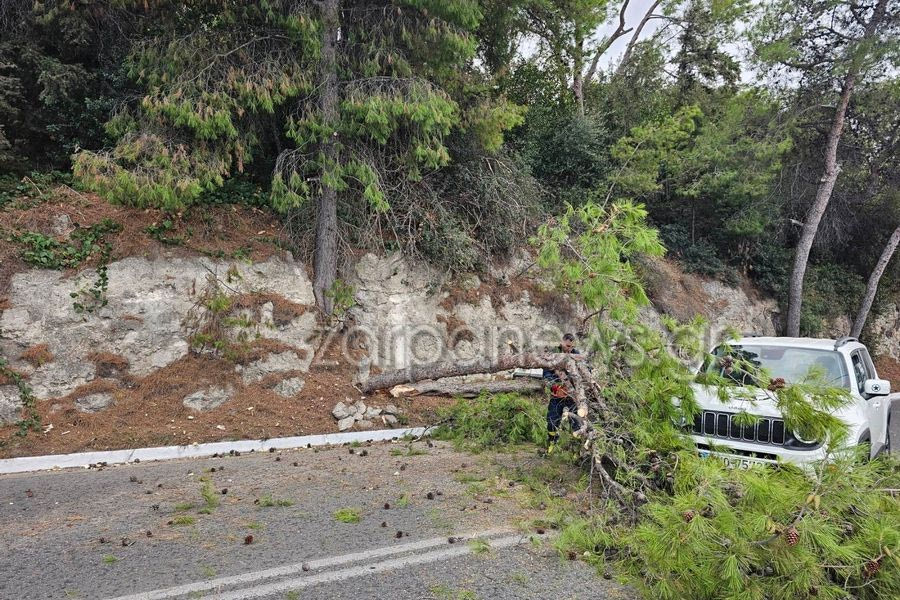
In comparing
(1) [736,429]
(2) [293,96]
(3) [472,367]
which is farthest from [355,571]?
(2) [293,96]

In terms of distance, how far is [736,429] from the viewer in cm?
575

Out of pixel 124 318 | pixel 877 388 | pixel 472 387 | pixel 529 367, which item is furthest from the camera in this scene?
pixel 472 387

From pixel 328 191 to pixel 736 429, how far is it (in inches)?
312

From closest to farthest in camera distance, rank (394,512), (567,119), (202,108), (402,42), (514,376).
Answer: (394,512) < (202,108) < (514,376) < (402,42) < (567,119)

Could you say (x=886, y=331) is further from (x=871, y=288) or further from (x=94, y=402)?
(x=94, y=402)

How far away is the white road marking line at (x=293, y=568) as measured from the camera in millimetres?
3740

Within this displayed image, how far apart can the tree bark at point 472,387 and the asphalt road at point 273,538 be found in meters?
2.85

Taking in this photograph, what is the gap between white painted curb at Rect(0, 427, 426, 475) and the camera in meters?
6.96

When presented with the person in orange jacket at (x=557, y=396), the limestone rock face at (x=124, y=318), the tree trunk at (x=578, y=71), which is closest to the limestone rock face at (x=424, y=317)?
the limestone rock face at (x=124, y=318)

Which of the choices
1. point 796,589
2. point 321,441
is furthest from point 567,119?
point 796,589

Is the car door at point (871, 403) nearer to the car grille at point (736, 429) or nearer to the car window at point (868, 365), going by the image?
the car window at point (868, 365)

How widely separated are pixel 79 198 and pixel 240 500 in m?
7.54

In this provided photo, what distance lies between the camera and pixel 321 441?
8250 mm

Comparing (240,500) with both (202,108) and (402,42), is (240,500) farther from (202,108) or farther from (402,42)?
(402,42)
